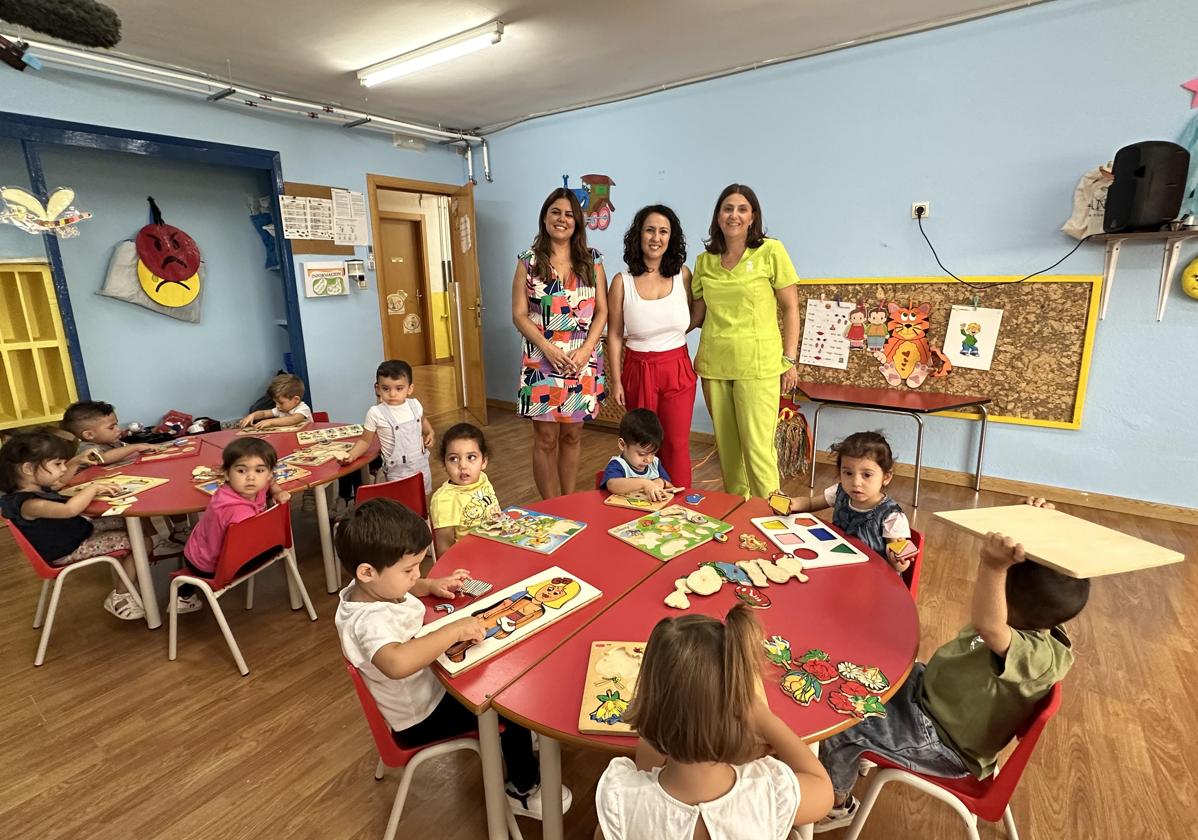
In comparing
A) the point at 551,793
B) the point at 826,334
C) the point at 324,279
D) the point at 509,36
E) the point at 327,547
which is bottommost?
the point at 327,547

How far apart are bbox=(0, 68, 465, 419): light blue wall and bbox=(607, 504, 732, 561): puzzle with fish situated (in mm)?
4097

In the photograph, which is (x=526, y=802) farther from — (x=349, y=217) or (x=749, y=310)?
(x=349, y=217)

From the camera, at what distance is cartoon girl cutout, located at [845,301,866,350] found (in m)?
4.12

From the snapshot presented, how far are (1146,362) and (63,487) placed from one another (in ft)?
17.1

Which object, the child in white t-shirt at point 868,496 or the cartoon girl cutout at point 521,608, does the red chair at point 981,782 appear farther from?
the cartoon girl cutout at point 521,608

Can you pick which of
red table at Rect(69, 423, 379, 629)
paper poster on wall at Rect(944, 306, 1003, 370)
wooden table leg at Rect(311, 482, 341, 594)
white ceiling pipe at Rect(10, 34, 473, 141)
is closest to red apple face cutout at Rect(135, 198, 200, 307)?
white ceiling pipe at Rect(10, 34, 473, 141)

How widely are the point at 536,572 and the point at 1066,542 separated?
1089 mm

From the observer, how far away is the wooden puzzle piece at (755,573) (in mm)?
1431

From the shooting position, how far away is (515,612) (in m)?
1.33

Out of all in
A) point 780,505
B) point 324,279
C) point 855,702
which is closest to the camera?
point 855,702

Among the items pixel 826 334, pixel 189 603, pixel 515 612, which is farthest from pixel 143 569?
pixel 826 334

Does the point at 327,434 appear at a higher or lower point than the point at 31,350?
lower

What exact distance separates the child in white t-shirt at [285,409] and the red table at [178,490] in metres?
0.22

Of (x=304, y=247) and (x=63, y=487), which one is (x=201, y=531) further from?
(x=304, y=247)
